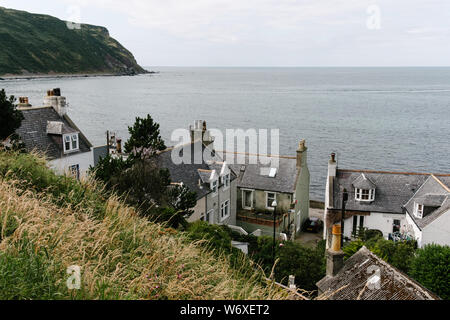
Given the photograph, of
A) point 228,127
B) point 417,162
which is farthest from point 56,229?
point 228,127

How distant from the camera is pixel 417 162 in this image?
70.8 metres

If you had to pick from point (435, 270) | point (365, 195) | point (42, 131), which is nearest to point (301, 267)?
point (435, 270)

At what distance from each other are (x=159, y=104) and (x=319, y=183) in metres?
101

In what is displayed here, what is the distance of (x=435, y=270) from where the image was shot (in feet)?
58.4

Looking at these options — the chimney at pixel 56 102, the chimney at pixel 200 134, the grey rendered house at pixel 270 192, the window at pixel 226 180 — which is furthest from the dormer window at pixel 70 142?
the grey rendered house at pixel 270 192

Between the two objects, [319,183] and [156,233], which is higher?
[156,233]

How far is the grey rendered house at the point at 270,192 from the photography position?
120 feet

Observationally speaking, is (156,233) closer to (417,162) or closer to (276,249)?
(276,249)

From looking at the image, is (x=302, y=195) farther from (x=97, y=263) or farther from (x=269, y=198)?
(x=97, y=263)

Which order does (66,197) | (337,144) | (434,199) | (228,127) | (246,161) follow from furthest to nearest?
1. (228,127)
2. (337,144)
3. (246,161)
4. (434,199)
5. (66,197)

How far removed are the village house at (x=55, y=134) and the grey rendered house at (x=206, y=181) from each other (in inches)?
285

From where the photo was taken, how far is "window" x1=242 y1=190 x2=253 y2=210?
125 ft

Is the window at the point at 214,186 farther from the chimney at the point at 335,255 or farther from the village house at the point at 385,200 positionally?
the chimney at the point at 335,255

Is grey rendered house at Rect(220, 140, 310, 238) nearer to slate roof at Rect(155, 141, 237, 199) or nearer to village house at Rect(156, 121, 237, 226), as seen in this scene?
village house at Rect(156, 121, 237, 226)
